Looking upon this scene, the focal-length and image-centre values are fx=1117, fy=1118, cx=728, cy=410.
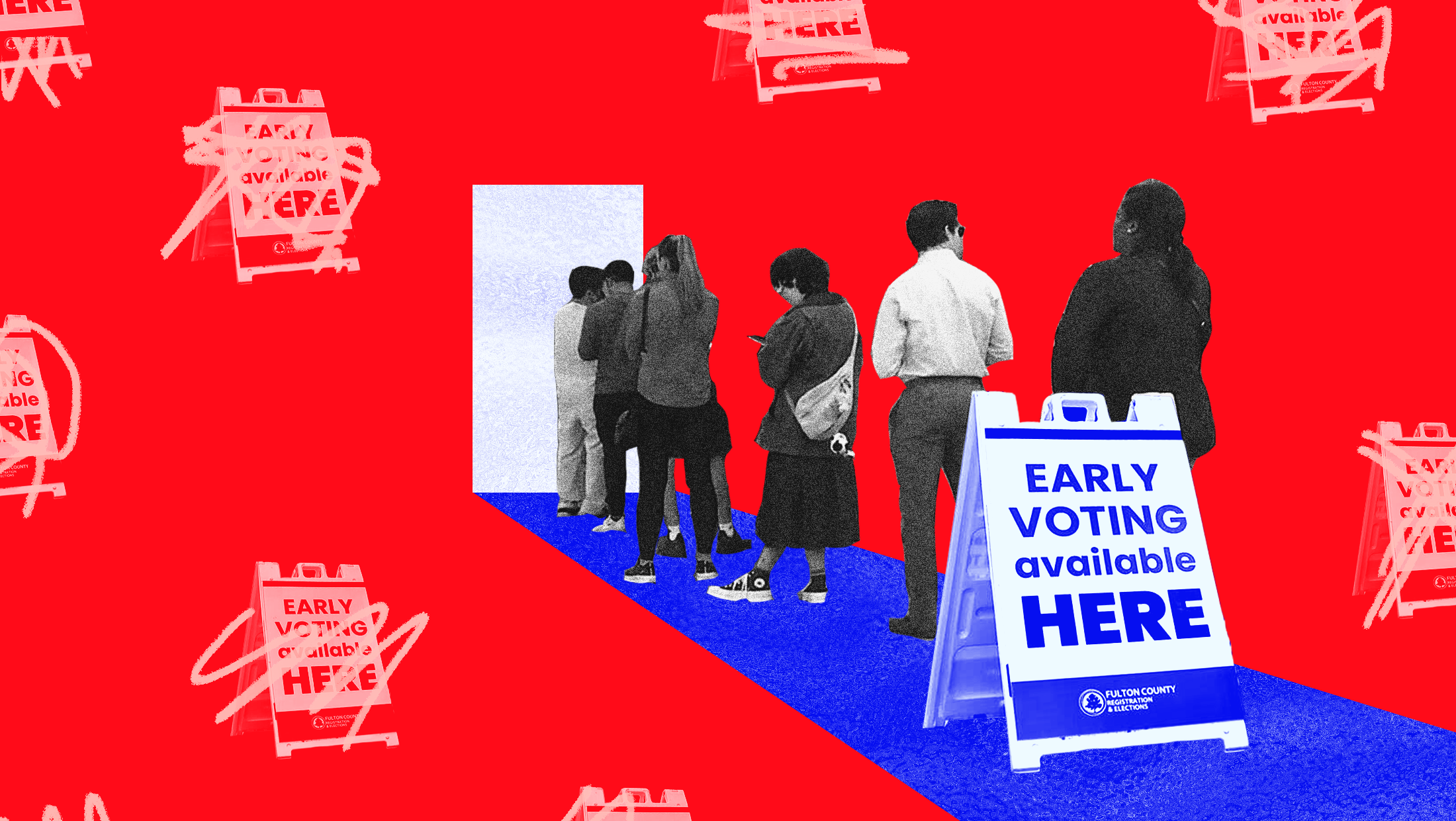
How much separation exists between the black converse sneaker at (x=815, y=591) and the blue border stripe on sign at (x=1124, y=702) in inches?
91.4

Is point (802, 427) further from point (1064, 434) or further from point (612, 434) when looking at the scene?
point (612, 434)

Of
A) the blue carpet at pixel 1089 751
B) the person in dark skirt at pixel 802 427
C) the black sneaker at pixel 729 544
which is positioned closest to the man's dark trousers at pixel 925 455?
the blue carpet at pixel 1089 751

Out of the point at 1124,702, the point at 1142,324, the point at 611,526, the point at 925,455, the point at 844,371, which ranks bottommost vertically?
the point at 611,526

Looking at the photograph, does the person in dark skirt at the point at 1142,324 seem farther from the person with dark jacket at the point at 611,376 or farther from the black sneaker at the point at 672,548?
the person with dark jacket at the point at 611,376

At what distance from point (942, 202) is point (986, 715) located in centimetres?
223

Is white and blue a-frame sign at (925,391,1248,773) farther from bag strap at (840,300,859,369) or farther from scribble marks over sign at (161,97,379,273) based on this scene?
scribble marks over sign at (161,97,379,273)

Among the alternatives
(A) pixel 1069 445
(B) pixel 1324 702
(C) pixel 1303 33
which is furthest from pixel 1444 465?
(A) pixel 1069 445

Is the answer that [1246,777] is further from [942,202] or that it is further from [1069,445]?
[942,202]

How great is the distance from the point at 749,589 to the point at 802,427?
0.95 meters

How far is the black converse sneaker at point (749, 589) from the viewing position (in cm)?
576

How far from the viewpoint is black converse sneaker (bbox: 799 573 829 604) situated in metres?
5.65

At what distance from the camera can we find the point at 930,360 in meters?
4.78

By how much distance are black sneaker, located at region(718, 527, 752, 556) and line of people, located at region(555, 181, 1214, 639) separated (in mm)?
12

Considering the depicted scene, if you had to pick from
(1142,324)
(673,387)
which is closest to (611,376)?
(673,387)
